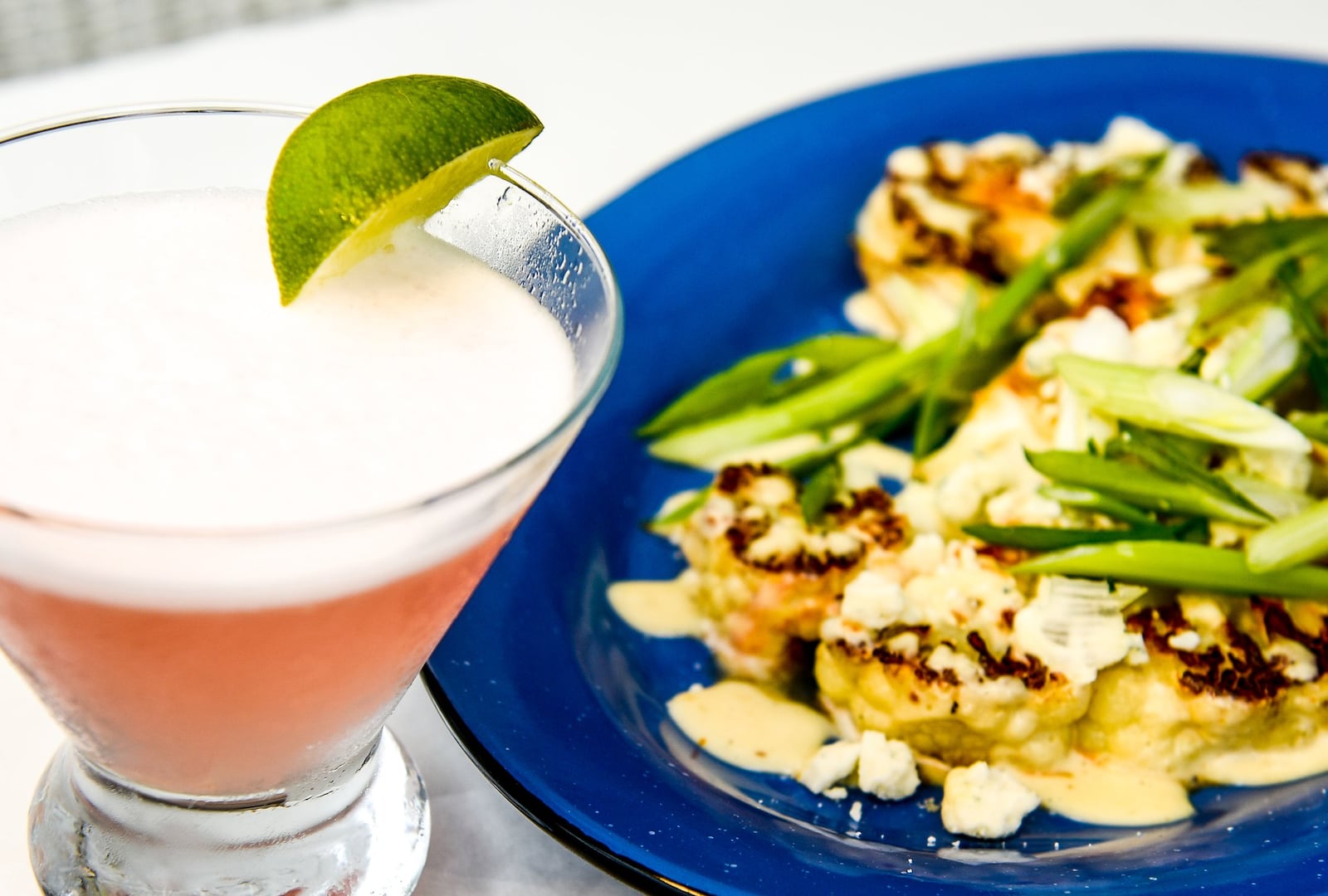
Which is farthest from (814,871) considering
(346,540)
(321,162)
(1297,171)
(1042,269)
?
(1297,171)

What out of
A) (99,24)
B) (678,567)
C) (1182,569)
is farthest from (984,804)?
(99,24)

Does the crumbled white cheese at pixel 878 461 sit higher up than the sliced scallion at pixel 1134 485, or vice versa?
the sliced scallion at pixel 1134 485

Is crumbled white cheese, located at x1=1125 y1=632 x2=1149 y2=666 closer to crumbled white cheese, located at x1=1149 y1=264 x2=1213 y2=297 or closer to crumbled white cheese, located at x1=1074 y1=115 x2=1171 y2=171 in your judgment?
crumbled white cheese, located at x1=1149 y1=264 x2=1213 y2=297

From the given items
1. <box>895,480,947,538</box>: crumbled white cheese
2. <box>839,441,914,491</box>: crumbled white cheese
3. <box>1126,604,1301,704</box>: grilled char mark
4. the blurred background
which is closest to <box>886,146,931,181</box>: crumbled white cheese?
<box>839,441,914,491</box>: crumbled white cheese

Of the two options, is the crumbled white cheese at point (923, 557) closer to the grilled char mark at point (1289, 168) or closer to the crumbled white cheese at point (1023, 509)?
the crumbled white cheese at point (1023, 509)

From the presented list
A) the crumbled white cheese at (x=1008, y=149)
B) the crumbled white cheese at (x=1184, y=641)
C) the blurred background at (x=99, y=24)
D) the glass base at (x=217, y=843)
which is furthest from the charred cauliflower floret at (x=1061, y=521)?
the blurred background at (x=99, y=24)

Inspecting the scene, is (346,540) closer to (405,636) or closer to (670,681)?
(405,636)

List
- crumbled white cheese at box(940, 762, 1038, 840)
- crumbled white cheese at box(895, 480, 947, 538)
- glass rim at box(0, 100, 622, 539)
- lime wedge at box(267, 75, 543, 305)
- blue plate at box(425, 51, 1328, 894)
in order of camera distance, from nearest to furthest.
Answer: glass rim at box(0, 100, 622, 539) < lime wedge at box(267, 75, 543, 305) < blue plate at box(425, 51, 1328, 894) < crumbled white cheese at box(940, 762, 1038, 840) < crumbled white cheese at box(895, 480, 947, 538)
